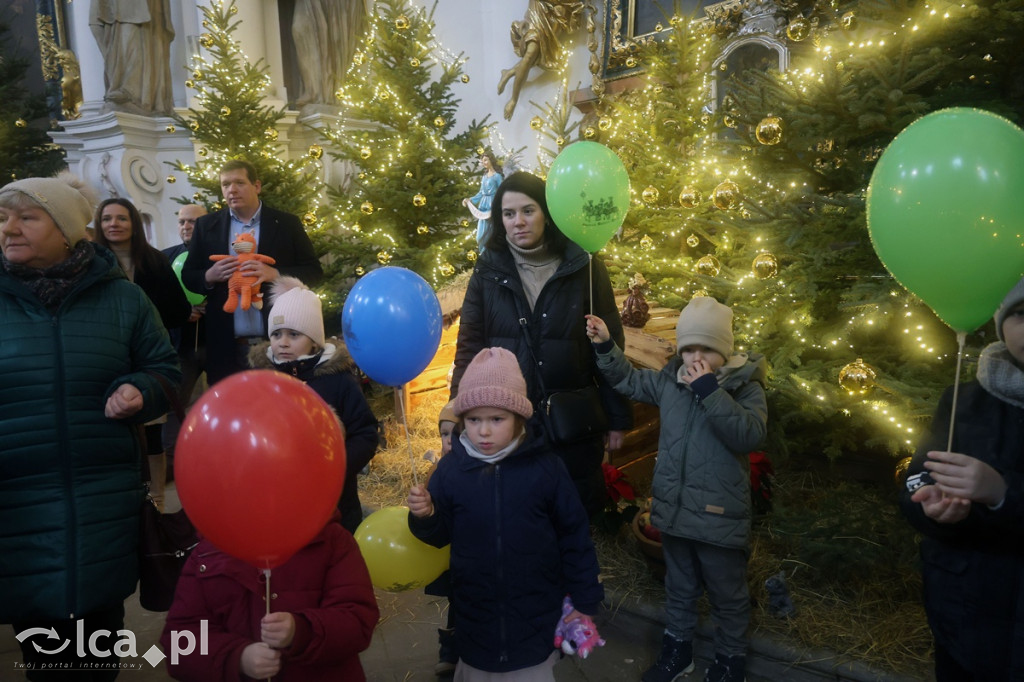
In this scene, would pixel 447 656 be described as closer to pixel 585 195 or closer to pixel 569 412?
pixel 569 412

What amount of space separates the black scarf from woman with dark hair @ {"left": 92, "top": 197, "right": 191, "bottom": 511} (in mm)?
1627

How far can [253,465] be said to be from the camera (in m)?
1.23

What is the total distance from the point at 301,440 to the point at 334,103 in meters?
7.67

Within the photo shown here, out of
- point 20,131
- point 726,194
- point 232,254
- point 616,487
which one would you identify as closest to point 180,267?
point 232,254

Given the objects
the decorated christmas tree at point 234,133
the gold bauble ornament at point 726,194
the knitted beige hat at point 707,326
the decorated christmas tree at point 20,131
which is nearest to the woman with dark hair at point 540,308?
the knitted beige hat at point 707,326

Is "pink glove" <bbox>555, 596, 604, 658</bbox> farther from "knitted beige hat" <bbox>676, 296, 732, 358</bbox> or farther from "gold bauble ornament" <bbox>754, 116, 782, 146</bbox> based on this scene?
"gold bauble ornament" <bbox>754, 116, 782, 146</bbox>

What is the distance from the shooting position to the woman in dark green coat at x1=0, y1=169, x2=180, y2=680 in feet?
5.90

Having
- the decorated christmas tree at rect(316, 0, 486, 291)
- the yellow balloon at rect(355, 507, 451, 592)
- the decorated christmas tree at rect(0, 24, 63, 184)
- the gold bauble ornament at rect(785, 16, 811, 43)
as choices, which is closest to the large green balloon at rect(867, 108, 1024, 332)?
the yellow balloon at rect(355, 507, 451, 592)

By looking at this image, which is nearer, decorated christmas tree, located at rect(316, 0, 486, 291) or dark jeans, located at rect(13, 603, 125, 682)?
dark jeans, located at rect(13, 603, 125, 682)

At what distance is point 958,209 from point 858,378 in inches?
43.5

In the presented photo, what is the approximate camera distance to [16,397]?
1.79 metres

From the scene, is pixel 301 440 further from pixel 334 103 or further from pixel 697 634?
pixel 334 103

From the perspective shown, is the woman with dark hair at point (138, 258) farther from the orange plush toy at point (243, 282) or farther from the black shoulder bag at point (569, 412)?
the black shoulder bag at point (569, 412)

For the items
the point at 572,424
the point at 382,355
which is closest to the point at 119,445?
the point at 382,355
